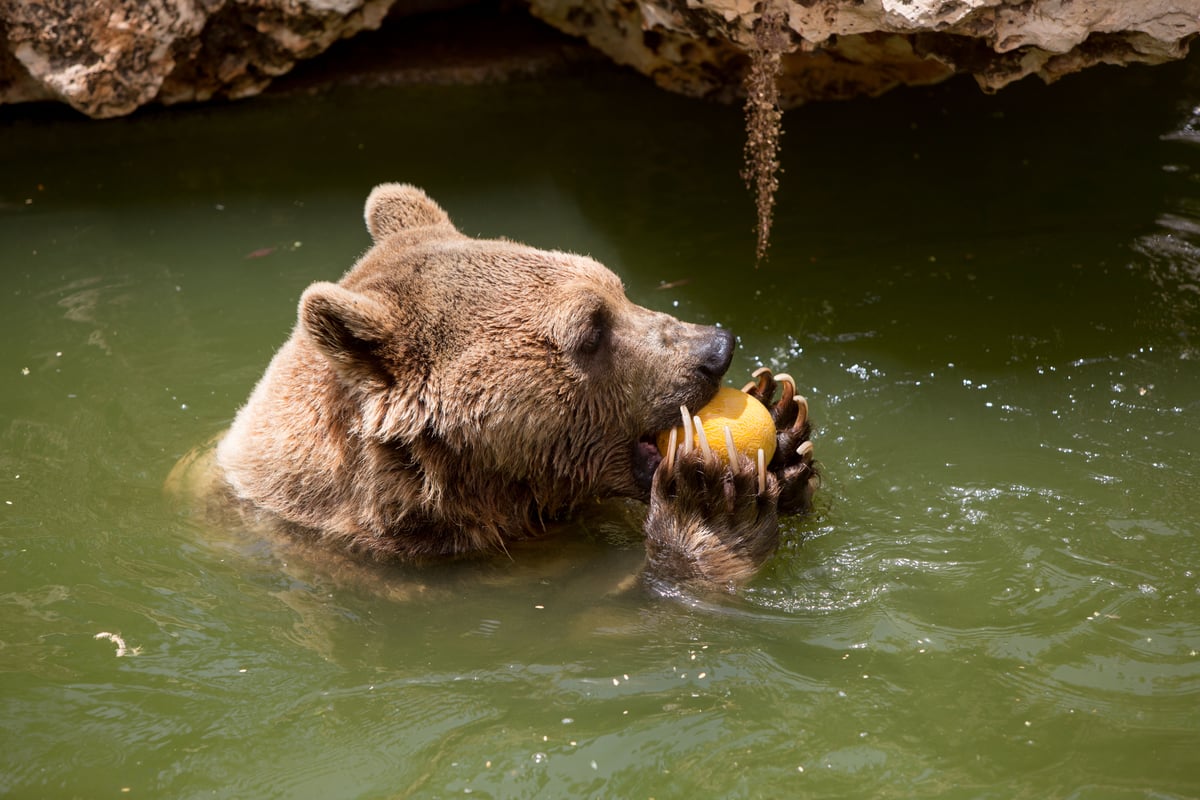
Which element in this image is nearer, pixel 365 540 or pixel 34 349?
pixel 365 540

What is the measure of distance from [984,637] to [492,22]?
7.49 m

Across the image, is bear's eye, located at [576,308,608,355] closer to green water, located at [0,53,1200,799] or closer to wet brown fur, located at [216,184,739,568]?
wet brown fur, located at [216,184,739,568]

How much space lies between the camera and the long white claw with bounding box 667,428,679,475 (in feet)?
14.8

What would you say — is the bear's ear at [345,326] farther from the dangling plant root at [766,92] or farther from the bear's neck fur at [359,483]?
the dangling plant root at [766,92]

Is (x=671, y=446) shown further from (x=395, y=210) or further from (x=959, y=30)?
(x=959, y=30)

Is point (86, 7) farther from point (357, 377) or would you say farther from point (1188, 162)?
point (1188, 162)

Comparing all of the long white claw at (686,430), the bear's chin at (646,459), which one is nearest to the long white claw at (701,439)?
the long white claw at (686,430)

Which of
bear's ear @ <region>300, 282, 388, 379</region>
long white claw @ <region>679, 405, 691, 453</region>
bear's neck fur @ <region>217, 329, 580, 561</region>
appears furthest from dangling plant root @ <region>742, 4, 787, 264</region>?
bear's ear @ <region>300, 282, 388, 379</region>

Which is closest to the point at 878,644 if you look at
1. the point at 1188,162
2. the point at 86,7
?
the point at 1188,162

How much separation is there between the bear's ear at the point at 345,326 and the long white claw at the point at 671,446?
3.52 feet

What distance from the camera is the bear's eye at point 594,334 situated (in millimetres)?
4453

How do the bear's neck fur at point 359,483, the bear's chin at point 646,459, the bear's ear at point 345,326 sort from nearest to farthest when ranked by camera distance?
the bear's ear at point 345,326 → the bear's neck fur at point 359,483 → the bear's chin at point 646,459

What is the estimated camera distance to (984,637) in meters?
4.25

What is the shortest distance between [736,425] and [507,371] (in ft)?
2.80
